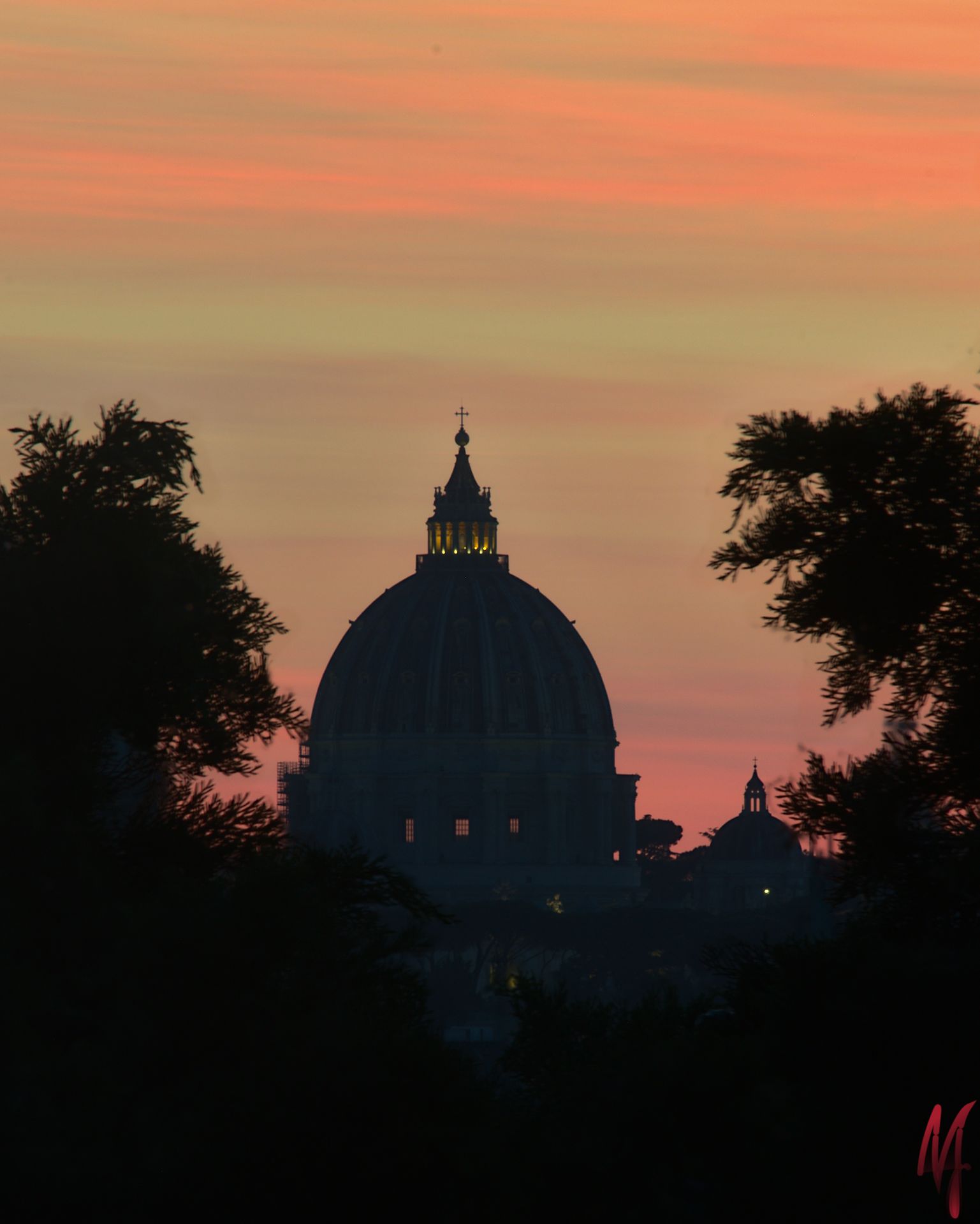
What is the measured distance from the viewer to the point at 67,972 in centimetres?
1698

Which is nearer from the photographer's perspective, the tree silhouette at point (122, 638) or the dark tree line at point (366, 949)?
the dark tree line at point (366, 949)

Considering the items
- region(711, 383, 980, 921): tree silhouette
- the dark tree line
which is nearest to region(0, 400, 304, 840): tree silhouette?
the dark tree line

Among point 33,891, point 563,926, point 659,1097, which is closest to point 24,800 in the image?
point 33,891

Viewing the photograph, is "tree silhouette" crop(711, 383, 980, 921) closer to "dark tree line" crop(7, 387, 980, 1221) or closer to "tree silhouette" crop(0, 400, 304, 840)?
"dark tree line" crop(7, 387, 980, 1221)

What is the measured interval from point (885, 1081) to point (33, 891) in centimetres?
503
